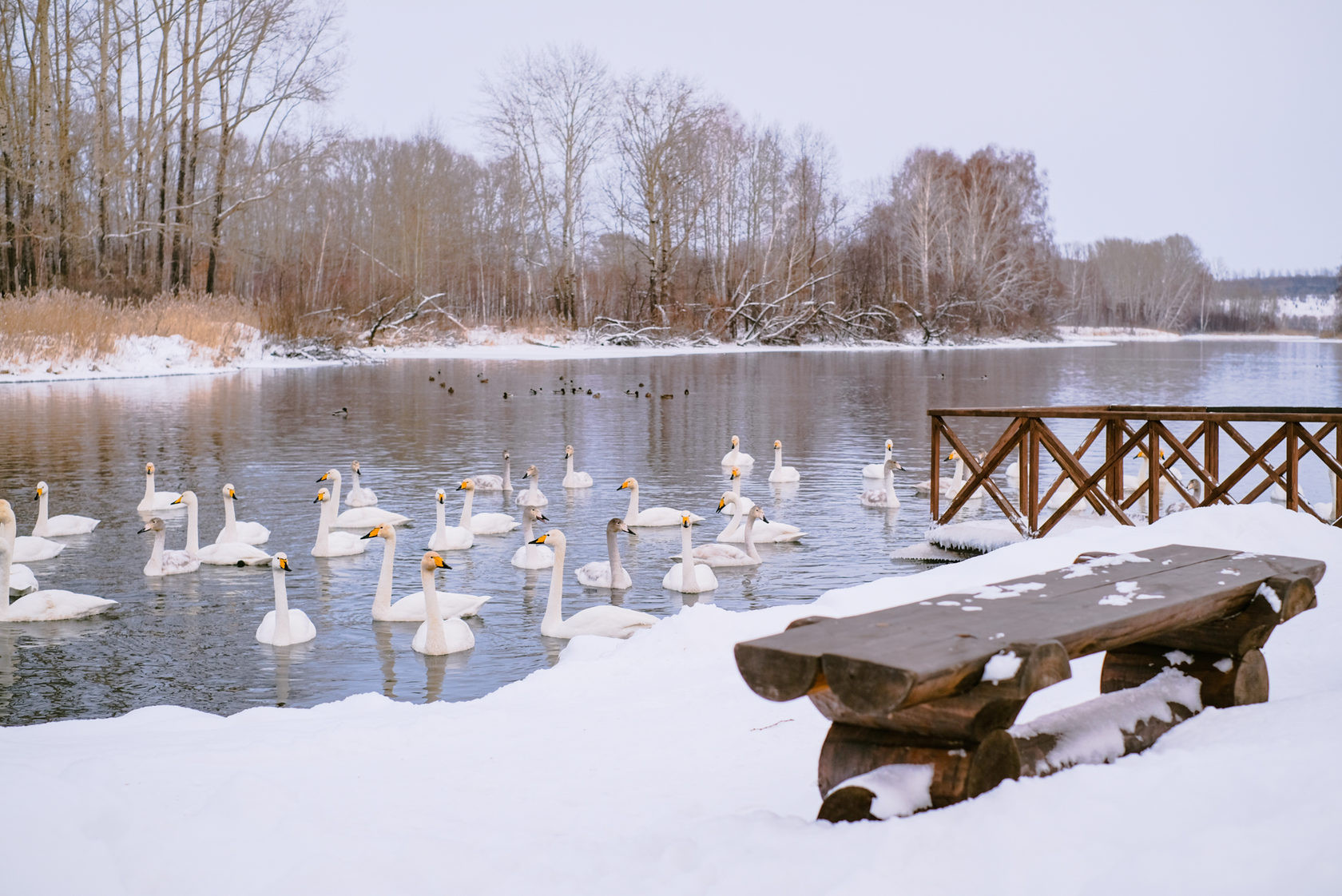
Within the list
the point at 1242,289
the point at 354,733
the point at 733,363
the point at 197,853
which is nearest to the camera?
the point at 197,853

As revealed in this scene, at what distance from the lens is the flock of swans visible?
7.81 metres

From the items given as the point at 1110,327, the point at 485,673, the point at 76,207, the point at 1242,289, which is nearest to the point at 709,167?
the point at 76,207

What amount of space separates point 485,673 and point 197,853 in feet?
13.2

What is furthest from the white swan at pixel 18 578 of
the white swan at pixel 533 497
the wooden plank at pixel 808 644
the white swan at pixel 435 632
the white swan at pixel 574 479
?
the wooden plank at pixel 808 644

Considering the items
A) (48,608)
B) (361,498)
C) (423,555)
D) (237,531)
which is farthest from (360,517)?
(48,608)

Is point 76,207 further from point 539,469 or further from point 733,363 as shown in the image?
point 539,469

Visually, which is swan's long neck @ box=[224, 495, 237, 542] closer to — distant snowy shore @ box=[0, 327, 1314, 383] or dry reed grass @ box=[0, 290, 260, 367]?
distant snowy shore @ box=[0, 327, 1314, 383]

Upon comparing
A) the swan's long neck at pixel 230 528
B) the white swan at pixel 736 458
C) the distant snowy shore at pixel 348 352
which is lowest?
the swan's long neck at pixel 230 528

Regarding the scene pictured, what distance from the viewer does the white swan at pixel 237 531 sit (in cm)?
1050

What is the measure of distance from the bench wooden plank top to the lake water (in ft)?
13.4

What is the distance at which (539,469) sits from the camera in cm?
1622

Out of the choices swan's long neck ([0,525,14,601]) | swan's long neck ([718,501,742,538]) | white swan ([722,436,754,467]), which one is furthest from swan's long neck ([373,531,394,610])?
white swan ([722,436,754,467])

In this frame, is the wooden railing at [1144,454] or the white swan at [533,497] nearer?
the wooden railing at [1144,454]

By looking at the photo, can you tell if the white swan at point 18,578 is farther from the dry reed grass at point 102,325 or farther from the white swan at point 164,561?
the dry reed grass at point 102,325
